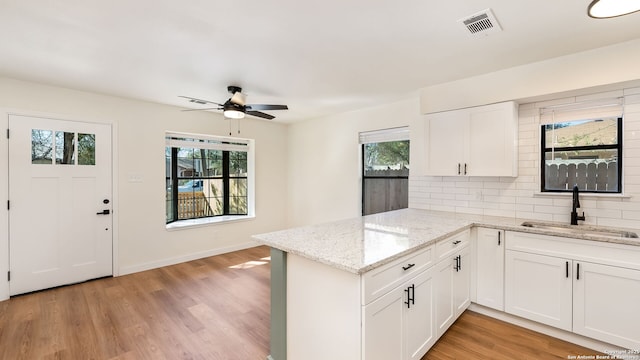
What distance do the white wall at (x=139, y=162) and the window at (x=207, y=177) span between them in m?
0.24

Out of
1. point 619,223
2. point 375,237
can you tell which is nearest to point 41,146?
point 375,237

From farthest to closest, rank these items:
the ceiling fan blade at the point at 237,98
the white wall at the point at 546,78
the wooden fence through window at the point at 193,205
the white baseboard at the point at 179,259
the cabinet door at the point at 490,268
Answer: the wooden fence through window at the point at 193,205, the white baseboard at the point at 179,259, the ceiling fan blade at the point at 237,98, the cabinet door at the point at 490,268, the white wall at the point at 546,78

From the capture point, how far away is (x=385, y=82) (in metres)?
3.20

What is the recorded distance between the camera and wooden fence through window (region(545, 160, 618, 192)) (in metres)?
2.55

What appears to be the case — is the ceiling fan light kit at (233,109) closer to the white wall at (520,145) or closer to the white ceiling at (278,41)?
the white ceiling at (278,41)

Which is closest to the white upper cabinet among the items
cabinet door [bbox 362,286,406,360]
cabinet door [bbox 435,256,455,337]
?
cabinet door [bbox 435,256,455,337]

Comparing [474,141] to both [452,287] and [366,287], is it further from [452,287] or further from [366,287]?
[366,287]

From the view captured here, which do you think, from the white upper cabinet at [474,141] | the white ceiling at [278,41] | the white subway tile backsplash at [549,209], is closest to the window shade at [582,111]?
the white upper cabinet at [474,141]

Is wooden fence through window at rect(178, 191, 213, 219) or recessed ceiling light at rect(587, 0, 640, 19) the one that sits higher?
recessed ceiling light at rect(587, 0, 640, 19)

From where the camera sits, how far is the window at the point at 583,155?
99.9 inches

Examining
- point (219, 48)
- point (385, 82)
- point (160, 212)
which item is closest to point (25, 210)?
point (160, 212)

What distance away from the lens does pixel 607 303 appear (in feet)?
6.96

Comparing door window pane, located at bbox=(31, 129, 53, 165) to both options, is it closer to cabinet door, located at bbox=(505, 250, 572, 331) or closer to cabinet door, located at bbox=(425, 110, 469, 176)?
cabinet door, located at bbox=(425, 110, 469, 176)

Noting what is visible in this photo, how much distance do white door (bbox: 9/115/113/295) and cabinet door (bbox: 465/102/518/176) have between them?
457 centimetres
